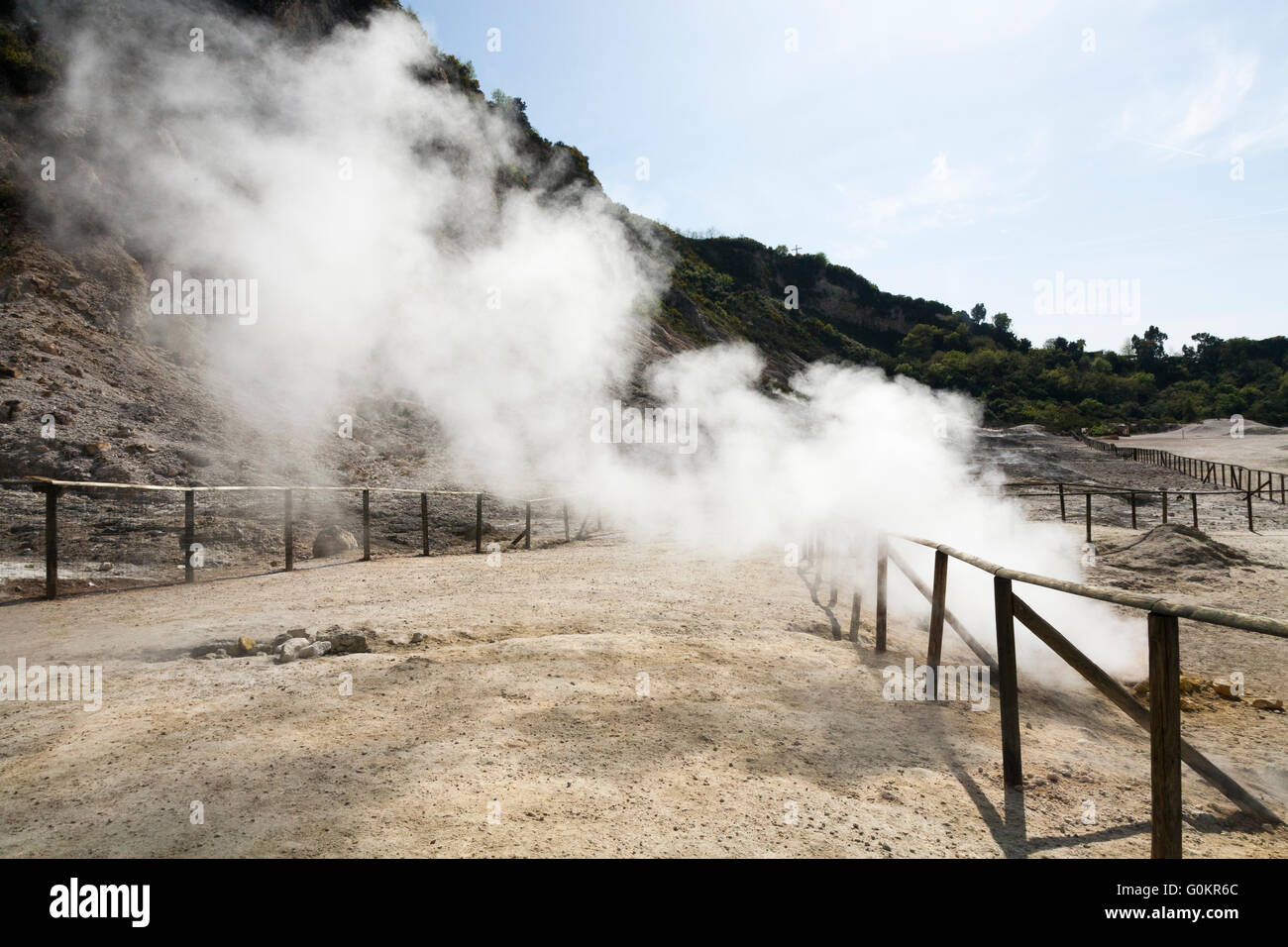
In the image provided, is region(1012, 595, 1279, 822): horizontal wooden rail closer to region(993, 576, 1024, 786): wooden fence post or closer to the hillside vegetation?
region(993, 576, 1024, 786): wooden fence post

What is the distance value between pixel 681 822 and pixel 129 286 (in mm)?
19600

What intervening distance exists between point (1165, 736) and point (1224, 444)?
68078 mm

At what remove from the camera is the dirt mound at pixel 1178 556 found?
10594mm

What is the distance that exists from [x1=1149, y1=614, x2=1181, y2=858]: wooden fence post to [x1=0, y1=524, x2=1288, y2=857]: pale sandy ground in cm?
53

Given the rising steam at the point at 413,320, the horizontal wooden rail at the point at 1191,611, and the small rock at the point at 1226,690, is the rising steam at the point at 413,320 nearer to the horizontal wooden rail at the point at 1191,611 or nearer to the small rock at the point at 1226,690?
the small rock at the point at 1226,690

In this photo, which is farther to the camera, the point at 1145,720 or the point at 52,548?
the point at 52,548

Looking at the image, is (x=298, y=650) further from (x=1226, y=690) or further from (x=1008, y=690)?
(x=1226, y=690)

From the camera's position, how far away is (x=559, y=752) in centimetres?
354

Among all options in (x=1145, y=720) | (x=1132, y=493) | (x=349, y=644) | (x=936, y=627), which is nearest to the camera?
(x=1145, y=720)

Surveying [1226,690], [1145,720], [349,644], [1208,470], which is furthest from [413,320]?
[1208,470]

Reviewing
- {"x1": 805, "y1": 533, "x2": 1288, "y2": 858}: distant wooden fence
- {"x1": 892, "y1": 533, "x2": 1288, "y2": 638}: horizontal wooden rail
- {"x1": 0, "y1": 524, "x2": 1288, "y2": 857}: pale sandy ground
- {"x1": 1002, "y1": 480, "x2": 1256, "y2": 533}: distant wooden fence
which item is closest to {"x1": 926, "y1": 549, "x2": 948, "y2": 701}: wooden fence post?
{"x1": 0, "y1": 524, "x2": 1288, "y2": 857}: pale sandy ground
